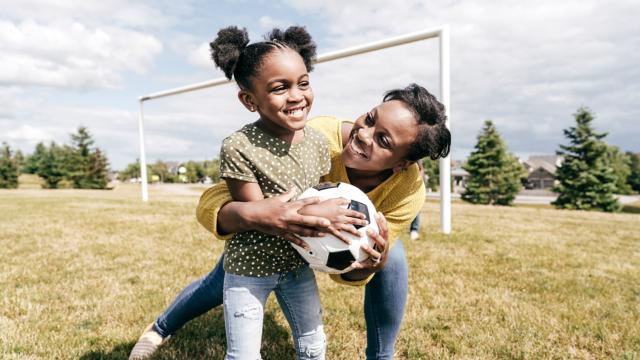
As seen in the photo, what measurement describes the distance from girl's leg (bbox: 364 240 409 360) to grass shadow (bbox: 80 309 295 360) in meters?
0.80

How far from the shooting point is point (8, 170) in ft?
186

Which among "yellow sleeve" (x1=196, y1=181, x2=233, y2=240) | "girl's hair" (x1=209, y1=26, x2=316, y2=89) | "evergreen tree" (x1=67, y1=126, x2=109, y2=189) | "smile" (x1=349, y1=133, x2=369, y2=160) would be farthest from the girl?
"evergreen tree" (x1=67, y1=126, x2=109, y2=189)

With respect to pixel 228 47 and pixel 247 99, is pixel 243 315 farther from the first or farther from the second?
pixel 228 47

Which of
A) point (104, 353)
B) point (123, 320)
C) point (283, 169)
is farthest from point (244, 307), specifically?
point (123, 320)

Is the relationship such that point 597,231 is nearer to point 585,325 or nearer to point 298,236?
point 585,325

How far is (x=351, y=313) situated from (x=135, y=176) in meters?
117

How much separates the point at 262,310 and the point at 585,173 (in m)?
42.2

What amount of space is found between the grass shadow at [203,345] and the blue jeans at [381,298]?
1.37 feet

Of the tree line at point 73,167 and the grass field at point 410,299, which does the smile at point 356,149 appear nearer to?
the grass field at point 410,299

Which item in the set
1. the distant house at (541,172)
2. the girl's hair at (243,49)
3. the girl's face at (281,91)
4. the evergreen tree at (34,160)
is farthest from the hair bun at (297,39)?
the distant house at (541,172)

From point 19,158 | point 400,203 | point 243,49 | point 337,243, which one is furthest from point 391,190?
point 19,158

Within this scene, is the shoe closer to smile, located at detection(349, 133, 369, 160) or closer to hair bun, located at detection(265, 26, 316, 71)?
smile, located at detection(349, 133, 369, 160)

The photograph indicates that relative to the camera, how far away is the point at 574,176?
38875mm

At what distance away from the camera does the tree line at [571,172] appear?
3775 cm
